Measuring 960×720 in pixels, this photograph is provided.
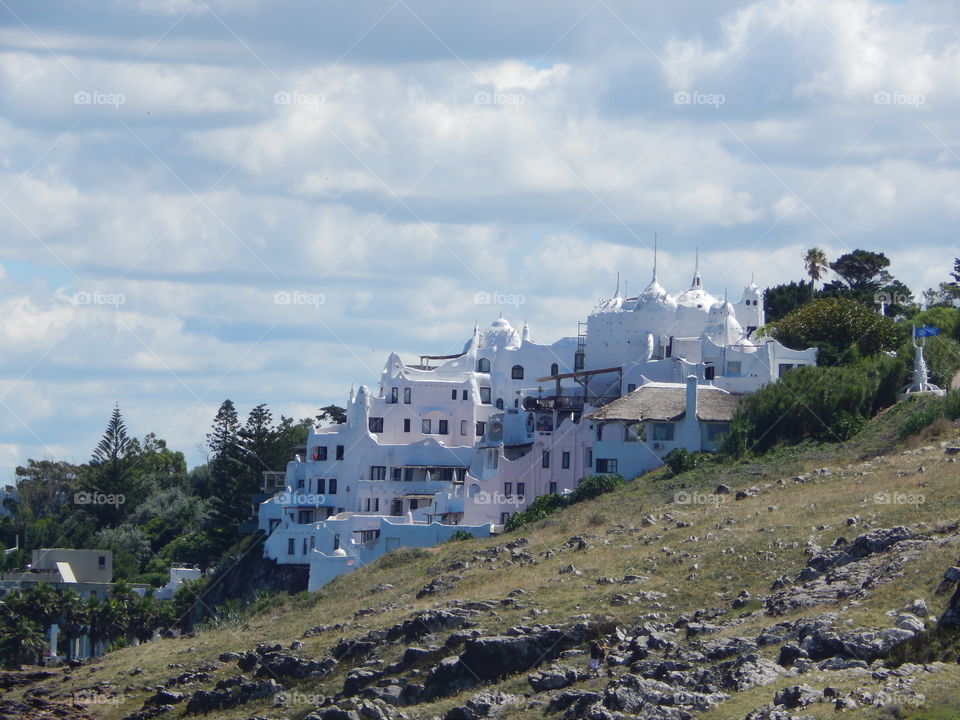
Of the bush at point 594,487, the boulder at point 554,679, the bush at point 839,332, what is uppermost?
the bush at point 839,332

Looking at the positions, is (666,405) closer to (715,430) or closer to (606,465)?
(715,430)

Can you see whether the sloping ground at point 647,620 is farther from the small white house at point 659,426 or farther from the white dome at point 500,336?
the white dome at point 500,336

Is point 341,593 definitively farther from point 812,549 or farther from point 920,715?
point 920,715

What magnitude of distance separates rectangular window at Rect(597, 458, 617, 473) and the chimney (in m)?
4.09

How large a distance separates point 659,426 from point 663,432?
13.5 inches

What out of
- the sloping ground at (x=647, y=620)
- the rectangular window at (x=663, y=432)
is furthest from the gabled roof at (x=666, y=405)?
the sloping ground at (x=647, y=620)

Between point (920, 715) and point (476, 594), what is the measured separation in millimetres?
26288

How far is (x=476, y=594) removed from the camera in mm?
55594

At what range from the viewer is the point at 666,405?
78250 mm

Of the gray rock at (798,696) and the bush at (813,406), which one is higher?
the bush at (813,406)

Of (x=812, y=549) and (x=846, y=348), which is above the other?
(x=846, y=348)

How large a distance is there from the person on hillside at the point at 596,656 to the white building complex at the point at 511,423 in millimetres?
33380

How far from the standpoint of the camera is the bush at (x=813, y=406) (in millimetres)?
74312

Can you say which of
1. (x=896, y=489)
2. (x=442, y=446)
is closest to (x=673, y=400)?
(x=442, y=446)
